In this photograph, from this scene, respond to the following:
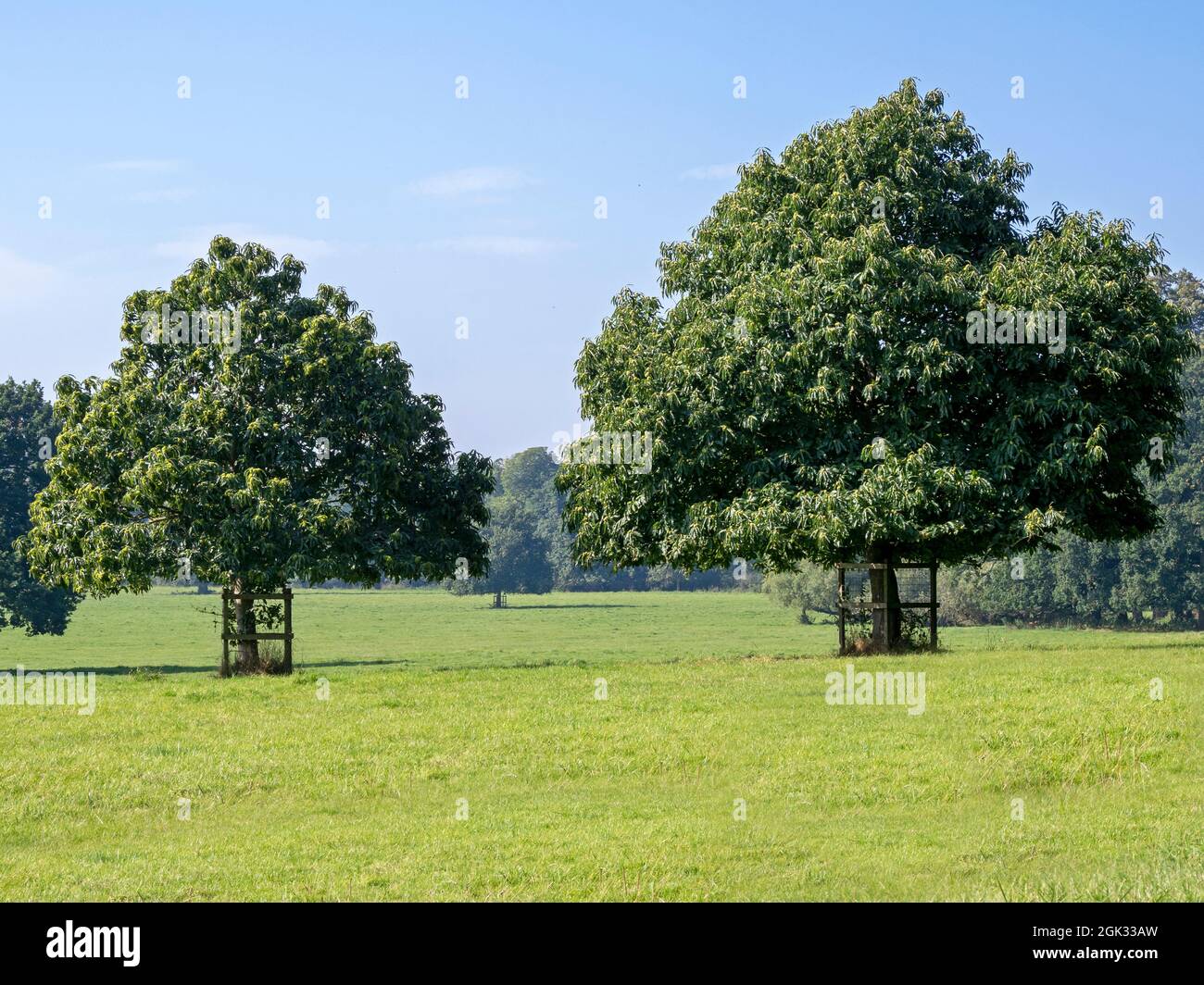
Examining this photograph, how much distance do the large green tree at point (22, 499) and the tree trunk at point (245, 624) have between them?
2162cm

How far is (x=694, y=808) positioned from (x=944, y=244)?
73.8ft

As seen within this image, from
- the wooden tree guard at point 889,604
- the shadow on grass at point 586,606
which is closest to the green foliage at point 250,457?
the wooden tree guard at point 889,604

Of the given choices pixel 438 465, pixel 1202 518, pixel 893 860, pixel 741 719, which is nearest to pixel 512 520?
pixel 1202 518

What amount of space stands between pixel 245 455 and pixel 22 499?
27.5 meters

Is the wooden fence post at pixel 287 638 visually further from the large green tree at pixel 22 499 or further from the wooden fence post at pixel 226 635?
the large green tree at pixel 22 499

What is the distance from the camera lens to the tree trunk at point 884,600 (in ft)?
115

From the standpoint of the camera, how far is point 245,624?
35.2 m

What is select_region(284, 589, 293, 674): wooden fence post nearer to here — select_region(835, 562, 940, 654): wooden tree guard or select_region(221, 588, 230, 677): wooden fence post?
select_region(221, 588, 230, 677): wooden fence post

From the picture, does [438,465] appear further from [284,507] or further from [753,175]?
[753,175]

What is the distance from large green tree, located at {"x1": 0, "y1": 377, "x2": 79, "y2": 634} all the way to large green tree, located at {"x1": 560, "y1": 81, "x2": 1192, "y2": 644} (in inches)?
1168

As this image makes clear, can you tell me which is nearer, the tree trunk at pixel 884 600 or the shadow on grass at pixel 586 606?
the tree trunk at pixel 884 600

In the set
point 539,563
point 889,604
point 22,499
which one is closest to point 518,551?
point 539,563

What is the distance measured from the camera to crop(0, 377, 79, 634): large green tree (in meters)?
54.3

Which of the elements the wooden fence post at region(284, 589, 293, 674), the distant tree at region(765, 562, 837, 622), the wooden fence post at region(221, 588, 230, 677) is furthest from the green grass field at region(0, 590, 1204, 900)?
the distant tree at region(765, 562, 837, 622)
